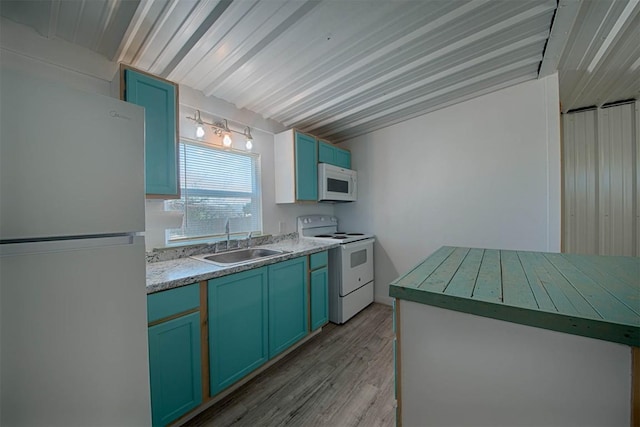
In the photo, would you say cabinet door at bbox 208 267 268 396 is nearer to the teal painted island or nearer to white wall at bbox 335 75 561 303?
the teal painted island

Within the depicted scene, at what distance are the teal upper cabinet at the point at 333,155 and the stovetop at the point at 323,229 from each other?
80 centimetres

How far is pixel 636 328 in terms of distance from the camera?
0.60m

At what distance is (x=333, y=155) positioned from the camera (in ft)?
10.6

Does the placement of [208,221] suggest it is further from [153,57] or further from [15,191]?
[15,191]

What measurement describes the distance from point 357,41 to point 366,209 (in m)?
2.19

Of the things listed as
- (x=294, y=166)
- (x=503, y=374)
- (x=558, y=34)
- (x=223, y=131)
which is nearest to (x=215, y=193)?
(x=223, y=131)

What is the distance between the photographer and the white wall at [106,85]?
1.34 m

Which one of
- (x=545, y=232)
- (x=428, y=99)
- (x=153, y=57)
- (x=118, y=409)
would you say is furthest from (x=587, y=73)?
(x=118, y=409)

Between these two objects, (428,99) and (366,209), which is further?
(366,209)

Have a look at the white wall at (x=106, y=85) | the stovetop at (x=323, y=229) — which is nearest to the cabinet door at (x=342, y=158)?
the stovetop at (x=323, y=229)

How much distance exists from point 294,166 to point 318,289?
54.4 inches

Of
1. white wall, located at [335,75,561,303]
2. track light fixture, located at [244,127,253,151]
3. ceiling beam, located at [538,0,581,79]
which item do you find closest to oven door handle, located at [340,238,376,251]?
white wall, located at [335,75,561,303]

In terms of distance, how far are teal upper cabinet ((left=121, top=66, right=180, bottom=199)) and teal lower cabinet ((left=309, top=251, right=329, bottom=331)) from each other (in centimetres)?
137

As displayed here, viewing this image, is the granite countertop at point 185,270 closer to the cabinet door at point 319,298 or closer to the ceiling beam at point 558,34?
the cabinet door at point 319,298
